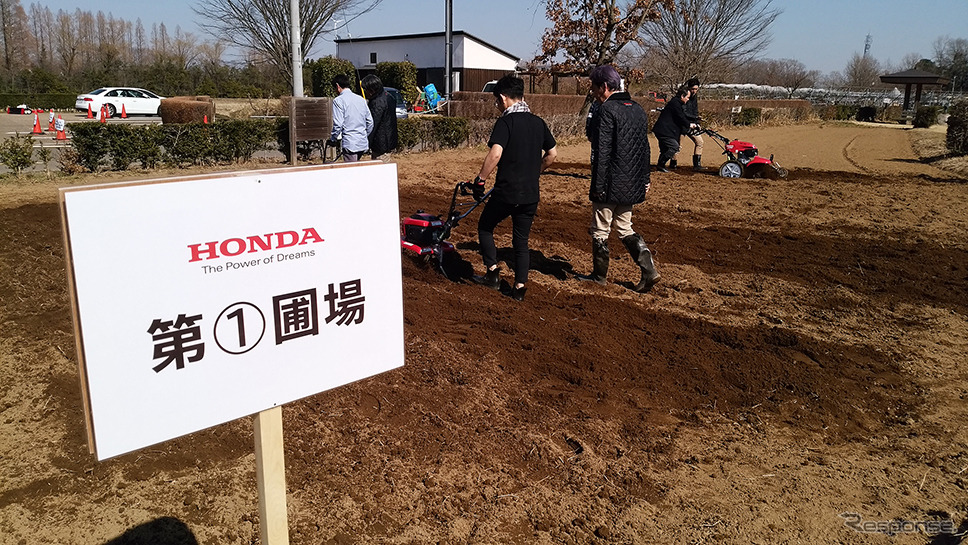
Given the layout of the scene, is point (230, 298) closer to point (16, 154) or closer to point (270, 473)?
point (270, 473)

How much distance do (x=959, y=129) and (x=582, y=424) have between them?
1941 cm

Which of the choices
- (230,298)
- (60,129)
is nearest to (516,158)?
(230,298)

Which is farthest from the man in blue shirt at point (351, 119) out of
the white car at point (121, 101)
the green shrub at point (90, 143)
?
the white car at point (121, 101)

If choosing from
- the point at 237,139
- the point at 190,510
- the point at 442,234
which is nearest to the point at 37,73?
the point at 237,139

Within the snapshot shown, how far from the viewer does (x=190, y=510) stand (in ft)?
10.7

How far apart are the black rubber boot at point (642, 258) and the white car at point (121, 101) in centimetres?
2816

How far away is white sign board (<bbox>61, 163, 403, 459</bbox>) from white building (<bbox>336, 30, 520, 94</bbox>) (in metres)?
47.2

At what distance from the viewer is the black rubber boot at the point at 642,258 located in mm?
6379

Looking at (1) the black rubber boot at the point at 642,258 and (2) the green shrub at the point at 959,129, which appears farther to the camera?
(2) the green shrub at the point at 959,129

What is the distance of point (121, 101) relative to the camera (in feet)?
96.7

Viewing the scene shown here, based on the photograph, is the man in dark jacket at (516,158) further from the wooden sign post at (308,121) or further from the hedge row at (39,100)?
the hedge row at (39,100)

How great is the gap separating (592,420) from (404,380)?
1.29 metres

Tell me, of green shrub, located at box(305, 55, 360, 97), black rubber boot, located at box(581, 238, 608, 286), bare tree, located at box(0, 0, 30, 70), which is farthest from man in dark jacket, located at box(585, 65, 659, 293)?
bare tree, located at box(0, 0, 30, 70)

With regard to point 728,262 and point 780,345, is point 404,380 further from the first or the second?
point 728,262
